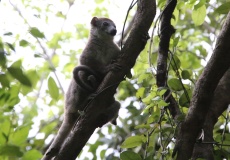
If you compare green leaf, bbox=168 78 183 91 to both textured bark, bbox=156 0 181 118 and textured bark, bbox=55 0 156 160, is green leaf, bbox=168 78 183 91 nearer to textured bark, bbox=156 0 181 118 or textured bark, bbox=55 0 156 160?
textured bark, bbox=156 0 181 118

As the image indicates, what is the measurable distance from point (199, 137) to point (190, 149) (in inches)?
12.3

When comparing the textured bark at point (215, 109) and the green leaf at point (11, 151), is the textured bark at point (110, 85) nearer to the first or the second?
the textured bark at point (215, 109)

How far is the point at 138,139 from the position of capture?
311 cm

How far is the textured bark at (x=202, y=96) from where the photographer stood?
114 inches

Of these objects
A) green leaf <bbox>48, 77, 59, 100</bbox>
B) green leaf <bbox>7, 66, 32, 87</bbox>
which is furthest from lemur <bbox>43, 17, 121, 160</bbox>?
green leaf <bbox>7, 66, 32, 87</bbox>

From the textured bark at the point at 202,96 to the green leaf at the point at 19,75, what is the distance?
1776 millimetres

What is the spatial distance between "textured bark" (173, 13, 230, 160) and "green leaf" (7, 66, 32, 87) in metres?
1.78

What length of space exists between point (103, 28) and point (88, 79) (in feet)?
5.32

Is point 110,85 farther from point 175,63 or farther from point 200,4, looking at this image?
point 200,4

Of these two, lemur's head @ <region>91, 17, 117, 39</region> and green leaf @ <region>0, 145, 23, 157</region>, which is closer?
green leaf @ <region>0, 145, 23, 157</region>

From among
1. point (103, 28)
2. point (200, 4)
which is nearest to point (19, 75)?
point (200, 4)

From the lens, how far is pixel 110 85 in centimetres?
316

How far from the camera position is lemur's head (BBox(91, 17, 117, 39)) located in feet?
18.9

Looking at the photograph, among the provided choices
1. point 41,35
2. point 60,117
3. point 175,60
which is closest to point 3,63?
point 41,35
